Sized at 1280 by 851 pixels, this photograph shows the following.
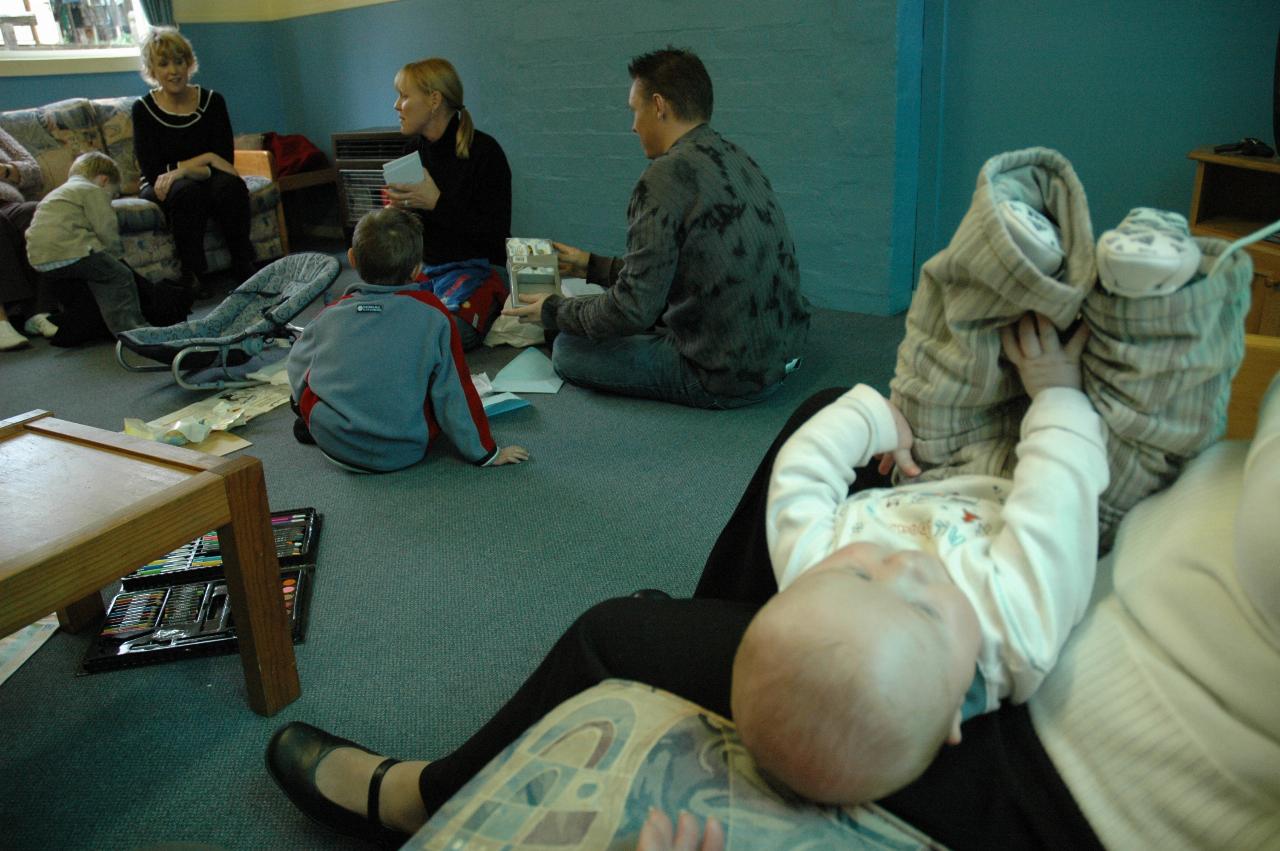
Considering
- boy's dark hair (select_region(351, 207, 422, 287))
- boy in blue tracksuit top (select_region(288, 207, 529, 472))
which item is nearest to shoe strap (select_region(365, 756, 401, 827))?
boy in blue tracksuit top (select_region(288, 207, 529, 472))

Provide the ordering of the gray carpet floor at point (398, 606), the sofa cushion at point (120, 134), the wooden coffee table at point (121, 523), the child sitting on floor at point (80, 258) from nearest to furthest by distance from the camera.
→ 1. the wooden coffee table at point (121, 523)
2. the gray carpet floor at point (398, 606)
3. the child sitting on floor at point (80, 258)
4. the sofa cushion at point (120, 134)

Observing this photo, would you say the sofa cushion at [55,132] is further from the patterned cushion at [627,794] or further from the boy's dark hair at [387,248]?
the patterned cushion at [627,794]

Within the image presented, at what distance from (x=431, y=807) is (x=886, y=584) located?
0.70 meters

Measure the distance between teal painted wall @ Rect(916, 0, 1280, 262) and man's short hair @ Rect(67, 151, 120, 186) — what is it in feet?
11.5

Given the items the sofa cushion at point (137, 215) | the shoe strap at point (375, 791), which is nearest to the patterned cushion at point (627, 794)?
the shoe strap at point (375, 791)

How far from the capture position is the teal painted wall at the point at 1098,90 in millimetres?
2748

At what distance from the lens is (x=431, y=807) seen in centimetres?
117

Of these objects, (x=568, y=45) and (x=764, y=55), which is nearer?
(x=764, y=55)

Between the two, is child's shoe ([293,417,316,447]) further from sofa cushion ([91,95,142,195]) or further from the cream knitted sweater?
sofa cushion ([91,95,142,195])

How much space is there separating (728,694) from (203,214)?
14.3 feet

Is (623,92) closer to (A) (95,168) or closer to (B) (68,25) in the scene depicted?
(A) (95,168)

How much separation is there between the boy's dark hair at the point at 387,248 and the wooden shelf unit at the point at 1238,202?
2267mm

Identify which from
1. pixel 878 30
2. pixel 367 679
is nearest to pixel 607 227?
pixel 878 30

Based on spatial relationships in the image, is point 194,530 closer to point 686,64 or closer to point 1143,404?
point 1143,404
